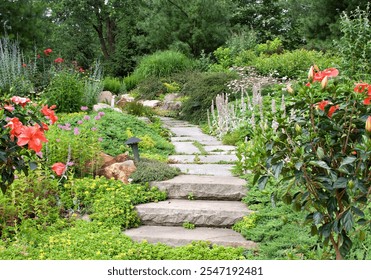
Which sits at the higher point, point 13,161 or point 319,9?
point 319,9

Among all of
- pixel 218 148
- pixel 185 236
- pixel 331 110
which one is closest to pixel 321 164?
pixel 331 110

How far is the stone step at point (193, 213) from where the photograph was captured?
4.18 m

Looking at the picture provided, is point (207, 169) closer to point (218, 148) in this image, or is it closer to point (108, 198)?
point (218, 148)

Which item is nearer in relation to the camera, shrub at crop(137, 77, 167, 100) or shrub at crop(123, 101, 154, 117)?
shrub at crop(123, 101, 154, 117)

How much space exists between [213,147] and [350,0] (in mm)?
10172

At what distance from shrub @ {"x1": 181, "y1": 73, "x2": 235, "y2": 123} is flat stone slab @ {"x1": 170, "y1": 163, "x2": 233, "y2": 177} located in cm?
376

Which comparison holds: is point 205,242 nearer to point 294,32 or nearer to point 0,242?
point 0,242

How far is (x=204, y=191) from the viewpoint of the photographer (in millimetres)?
4652

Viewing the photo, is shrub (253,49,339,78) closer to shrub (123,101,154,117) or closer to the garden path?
shrub (123,101,154,117)

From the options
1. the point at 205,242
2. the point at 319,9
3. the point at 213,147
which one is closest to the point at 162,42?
the point at 319,9

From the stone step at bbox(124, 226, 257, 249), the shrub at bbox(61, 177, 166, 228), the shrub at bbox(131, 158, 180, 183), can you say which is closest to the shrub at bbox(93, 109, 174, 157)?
the shrub at bbox(131, 158, 180, 183)

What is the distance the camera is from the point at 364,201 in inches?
94.4

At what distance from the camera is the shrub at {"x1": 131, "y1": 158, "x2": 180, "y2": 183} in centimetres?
480

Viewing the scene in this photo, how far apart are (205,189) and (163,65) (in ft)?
30.9
